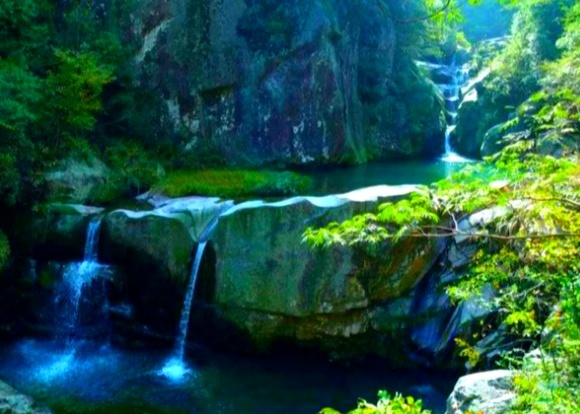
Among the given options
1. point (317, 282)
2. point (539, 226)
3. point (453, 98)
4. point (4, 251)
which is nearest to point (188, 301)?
point (317, 282)

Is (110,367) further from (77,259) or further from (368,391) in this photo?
(368,391)

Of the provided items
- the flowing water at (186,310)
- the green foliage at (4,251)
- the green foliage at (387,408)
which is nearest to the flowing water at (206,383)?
the flowing water at (186,310)

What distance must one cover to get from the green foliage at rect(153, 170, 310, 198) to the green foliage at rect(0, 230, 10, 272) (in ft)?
12.3

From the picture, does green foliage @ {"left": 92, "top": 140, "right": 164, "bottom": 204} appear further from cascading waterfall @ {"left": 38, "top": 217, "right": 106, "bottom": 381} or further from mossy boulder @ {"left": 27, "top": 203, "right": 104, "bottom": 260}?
cascading waterfall @ {"left": 38, "top": 217, "right": 106, "bottom": 381}

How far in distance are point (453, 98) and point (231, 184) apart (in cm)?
1949

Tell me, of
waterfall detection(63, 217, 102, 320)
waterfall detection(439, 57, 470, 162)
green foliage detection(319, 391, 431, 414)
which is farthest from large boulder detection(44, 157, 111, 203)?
waterfall detection(439, 57, 470, 162)

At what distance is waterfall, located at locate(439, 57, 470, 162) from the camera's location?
25.5 metres

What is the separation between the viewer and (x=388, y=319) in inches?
356

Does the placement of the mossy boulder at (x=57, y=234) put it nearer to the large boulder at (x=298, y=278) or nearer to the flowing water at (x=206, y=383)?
the large boulder at (x=298, y=278)

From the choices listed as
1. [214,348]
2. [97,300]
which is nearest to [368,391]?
[214,348]

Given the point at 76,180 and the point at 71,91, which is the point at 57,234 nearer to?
the point at 76,180

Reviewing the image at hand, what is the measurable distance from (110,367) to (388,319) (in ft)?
15.6

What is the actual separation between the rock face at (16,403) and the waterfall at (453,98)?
797 inches

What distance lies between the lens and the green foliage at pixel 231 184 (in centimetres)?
1294
